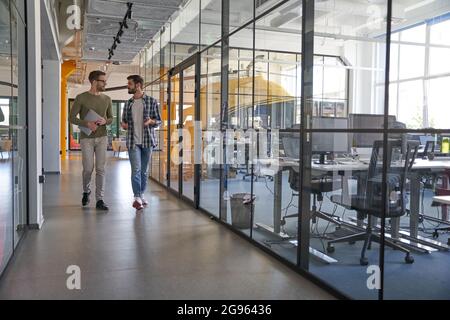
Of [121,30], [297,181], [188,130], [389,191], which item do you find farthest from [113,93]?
[389,191]

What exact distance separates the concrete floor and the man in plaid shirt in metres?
0.54

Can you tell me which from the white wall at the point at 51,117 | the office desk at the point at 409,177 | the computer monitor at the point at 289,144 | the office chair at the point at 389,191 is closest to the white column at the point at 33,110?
the office desk at the point at 409,177

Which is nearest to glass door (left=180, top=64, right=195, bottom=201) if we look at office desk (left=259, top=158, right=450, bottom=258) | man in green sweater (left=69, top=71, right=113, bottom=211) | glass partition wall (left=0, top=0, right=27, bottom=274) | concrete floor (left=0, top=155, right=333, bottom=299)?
concrete floor (left=0, top=155, right=333, bottom=299)

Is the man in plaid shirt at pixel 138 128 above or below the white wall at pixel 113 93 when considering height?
below

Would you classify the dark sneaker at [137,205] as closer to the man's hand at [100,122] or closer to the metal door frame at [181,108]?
the metal door frame at [181,108]

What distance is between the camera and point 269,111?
6.18m

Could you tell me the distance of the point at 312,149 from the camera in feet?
12.2

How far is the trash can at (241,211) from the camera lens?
15.3ft

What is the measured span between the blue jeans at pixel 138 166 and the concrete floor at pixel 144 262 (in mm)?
441

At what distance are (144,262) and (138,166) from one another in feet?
7.95

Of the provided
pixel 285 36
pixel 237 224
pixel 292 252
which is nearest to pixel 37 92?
pixel 237 224

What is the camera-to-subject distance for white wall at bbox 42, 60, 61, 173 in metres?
10.3

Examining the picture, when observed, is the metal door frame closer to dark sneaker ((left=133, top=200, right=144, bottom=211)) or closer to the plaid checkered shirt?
the plaid checkered shirt
